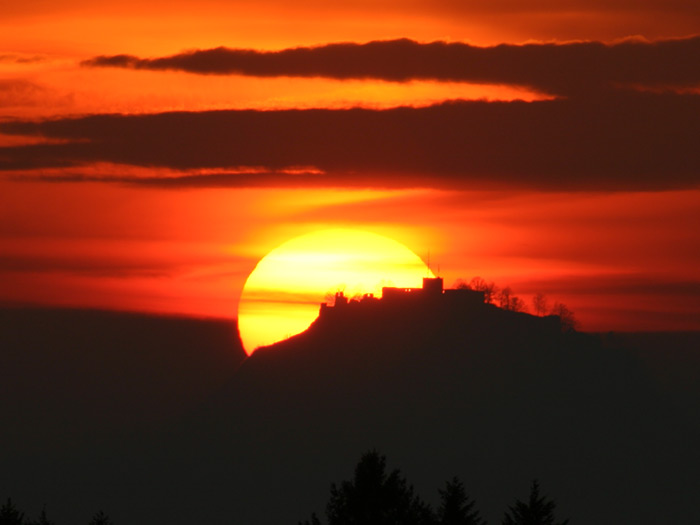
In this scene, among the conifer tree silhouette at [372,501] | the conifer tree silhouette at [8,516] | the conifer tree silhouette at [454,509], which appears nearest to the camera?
the conifer tree silhouette at [372,501]

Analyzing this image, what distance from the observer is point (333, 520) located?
136ft

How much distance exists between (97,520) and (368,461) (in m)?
25.3

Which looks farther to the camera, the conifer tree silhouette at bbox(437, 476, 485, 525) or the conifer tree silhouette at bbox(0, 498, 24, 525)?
the conifer tree silhouette at bbox(0, 498, 24, 525)

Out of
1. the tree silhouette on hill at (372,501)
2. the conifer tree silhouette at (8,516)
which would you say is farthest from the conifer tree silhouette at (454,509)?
the conifer tree silhouette at (8,516)

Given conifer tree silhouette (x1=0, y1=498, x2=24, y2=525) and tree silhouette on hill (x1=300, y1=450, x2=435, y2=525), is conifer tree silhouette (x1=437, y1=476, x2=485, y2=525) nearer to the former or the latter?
tree silhouette on hill (x1=300, y1=450, x2=435, y2=525)

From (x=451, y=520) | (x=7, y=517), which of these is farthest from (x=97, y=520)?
(x=451, y=520)

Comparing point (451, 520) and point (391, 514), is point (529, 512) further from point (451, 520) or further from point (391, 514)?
point (391, 514)

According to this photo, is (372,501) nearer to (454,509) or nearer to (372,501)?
(372,501)

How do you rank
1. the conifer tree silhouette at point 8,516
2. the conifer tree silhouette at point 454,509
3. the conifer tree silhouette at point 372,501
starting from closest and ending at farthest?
the conifer tree silhouette at point 372,501 < the conifer tree silhouette at point 454,509 < the conifer tree silhouette at point 8,516

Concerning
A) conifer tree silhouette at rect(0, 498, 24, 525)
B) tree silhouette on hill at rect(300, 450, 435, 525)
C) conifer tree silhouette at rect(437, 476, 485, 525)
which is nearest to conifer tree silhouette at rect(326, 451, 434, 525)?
tree silhouette on hill at rect(300, 450, 435, 525)

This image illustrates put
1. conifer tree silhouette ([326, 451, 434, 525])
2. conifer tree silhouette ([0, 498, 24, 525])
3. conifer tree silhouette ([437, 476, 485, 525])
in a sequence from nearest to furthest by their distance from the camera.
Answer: conifer tree silhouette ([326, 451, 434, 525]), conifer tree silhouette ([437, 476, 485, 525]), conifer tree silhouette ([0, 498, 24, 525])

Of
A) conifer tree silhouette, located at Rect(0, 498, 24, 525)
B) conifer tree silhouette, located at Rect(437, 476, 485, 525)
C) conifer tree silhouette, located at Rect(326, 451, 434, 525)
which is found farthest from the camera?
conifer tree silhouette, located at Rect(0, 498, 24, 525)

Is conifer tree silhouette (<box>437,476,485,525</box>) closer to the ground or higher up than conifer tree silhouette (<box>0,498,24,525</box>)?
higher up

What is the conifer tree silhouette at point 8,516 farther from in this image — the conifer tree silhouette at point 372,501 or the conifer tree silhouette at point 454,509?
the conifer tree silhouette at point 454,509
